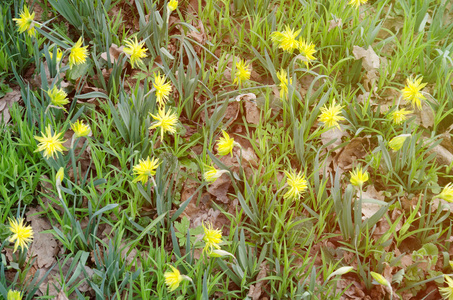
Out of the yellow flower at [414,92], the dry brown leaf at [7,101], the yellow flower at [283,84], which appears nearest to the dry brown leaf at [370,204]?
the yellow flower at [414,92]

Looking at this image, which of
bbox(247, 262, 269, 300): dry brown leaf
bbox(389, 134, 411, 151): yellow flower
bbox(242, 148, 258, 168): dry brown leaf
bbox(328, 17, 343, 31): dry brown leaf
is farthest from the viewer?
bbox(328, 17, 343, 31): dry brown leaf

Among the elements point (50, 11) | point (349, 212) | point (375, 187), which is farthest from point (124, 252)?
point (50, 11)

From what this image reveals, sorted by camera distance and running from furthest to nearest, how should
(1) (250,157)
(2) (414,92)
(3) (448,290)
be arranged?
(1) (250,157), (2) (414,92), (3) (448,290)

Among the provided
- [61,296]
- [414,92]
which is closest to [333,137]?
[414,92]

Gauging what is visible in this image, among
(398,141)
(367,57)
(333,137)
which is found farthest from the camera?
(367,57)

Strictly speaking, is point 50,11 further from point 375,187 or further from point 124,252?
point 375,187

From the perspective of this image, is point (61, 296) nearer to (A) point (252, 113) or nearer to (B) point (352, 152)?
(A) point (252, 113)

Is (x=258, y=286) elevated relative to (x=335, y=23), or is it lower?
lower

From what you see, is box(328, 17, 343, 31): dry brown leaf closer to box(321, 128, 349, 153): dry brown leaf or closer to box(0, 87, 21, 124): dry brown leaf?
box(321, 128, 349, 153): dry brown leaf

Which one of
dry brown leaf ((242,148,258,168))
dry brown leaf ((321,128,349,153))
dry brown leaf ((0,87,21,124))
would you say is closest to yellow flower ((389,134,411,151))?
dry brown leaf ((321,128,349,153))

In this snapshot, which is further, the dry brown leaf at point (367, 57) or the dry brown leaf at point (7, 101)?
the dry brown leaf at point (367, 57)

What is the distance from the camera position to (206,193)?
6.27 feet

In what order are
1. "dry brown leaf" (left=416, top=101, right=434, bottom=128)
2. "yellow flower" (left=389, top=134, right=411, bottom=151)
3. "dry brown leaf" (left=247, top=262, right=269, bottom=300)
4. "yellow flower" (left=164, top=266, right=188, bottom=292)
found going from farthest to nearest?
"dry brown leaf" (left=416, top=101, right=434, bottom=128) < "yellow flower" (left=389, top=134, right=411, bottom=151) < "dry brown leaf" (left=247, top=262, right=269, bottom=300) < "yellow flower" (left=164, top=266, right=188, bottom=292)

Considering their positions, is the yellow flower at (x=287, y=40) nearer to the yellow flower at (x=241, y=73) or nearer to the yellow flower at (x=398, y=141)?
the yellow flower at (x=241, y=73)
